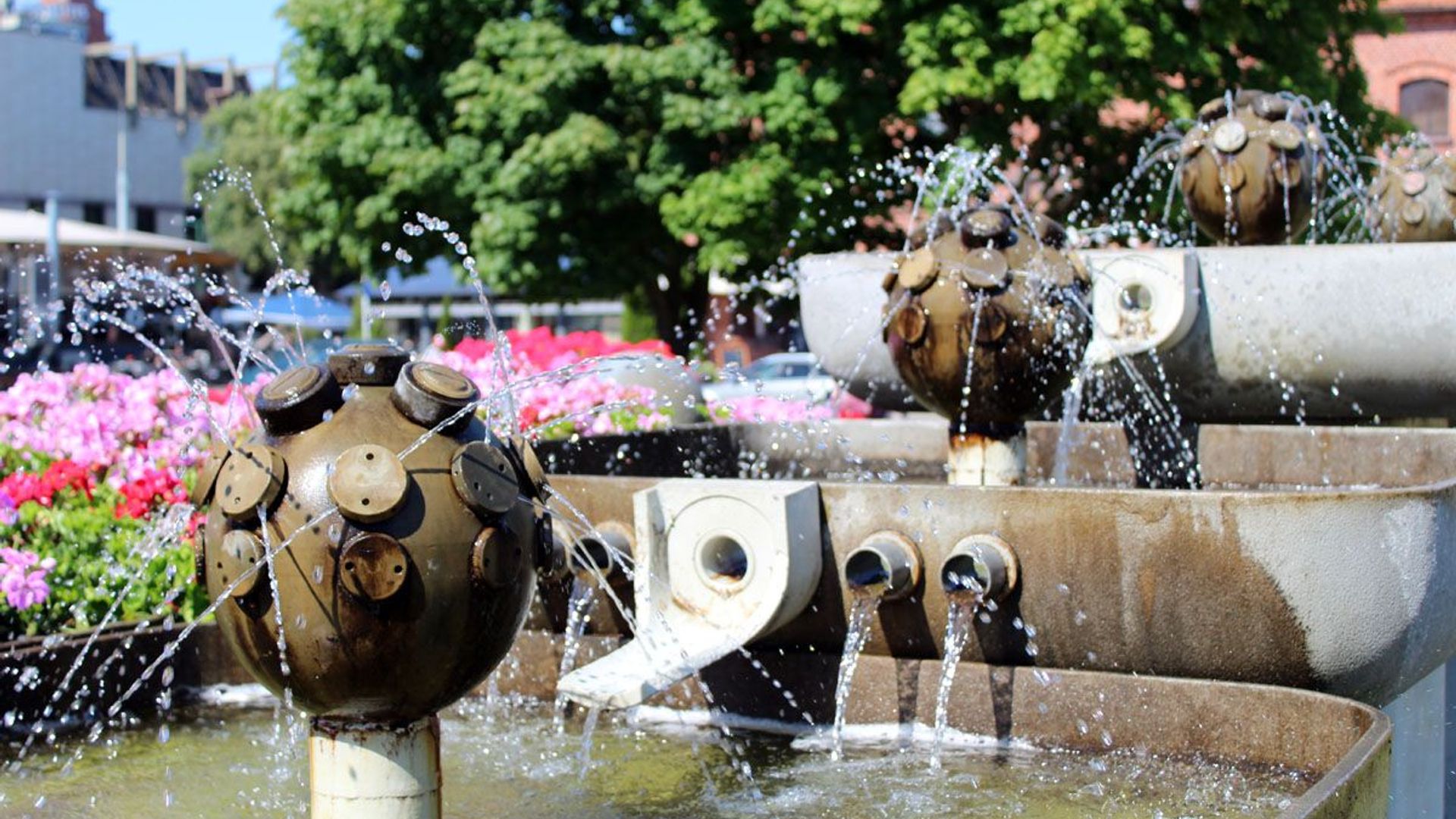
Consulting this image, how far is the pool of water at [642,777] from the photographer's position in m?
4.42

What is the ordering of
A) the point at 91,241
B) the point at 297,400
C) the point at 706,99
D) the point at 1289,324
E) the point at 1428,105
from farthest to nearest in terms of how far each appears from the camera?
1. the point at 1428,105
2. the point at 91,241
3. the point at 706,99
4. the point at 1289,324
5. the point at 297,400

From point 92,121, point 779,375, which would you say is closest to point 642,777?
point 779,375

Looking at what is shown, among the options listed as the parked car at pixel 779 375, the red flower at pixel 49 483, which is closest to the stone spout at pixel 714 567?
the red flower at pixel 49 483

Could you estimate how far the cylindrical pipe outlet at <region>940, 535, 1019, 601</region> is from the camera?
4836 mm

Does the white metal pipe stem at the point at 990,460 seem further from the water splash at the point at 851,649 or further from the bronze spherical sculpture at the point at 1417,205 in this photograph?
the bronze spherical sculpture at the point at 1417,205

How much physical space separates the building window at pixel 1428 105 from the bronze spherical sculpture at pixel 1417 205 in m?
32.5

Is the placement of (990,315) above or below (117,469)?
above

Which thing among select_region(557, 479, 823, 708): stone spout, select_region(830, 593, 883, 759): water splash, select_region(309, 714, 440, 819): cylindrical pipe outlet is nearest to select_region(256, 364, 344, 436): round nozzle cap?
select_region(309, 714, 440, 819): cylindrical pipe outlet

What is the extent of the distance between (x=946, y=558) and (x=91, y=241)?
18727 mm

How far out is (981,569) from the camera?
4.81 metres

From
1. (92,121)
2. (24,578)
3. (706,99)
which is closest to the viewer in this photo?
(24,578)

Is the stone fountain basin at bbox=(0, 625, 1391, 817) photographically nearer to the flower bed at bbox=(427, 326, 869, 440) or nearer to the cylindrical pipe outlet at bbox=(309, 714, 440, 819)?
the cylindrical pipe outlet at bbox=(309, 714, 440, 819)

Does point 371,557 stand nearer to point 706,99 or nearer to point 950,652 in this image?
point 950,652

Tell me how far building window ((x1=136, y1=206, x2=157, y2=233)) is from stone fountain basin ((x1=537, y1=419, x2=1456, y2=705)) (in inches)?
2192
